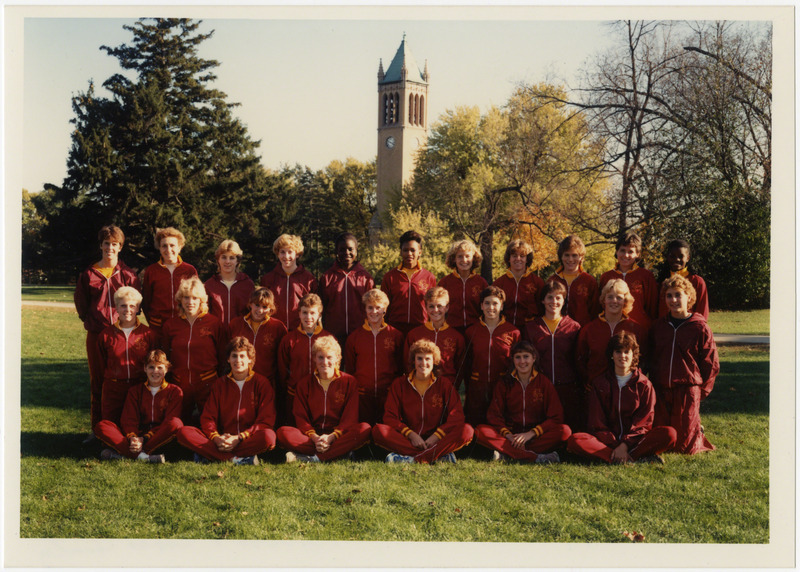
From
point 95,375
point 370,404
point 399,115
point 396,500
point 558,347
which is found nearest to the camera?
point 396,500

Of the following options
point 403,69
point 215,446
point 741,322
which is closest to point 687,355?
point 215,446

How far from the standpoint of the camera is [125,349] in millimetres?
5961

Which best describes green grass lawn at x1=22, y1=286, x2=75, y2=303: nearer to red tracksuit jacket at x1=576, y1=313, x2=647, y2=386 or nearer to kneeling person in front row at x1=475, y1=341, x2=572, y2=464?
kneeling person in front row at x1=475, y1=341, x2=572, y2=464

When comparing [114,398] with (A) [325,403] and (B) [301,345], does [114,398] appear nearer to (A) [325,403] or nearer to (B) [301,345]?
(B) [301,345]

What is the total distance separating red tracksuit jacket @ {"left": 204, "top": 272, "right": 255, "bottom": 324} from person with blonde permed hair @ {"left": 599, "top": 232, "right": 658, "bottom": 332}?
10.8ft

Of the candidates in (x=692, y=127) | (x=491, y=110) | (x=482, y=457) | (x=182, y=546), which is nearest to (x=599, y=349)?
(x=482, y=457)

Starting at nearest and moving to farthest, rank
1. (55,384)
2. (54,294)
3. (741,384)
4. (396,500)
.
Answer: (396,500) → (741,384) → (55,384) → (54,294)

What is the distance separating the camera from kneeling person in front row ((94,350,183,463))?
575 centimetres

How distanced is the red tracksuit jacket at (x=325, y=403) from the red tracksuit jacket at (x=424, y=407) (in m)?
0.31

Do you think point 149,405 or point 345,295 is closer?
point 149,405

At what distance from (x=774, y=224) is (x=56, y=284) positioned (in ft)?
62.3

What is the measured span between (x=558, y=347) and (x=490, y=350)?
0.58 m

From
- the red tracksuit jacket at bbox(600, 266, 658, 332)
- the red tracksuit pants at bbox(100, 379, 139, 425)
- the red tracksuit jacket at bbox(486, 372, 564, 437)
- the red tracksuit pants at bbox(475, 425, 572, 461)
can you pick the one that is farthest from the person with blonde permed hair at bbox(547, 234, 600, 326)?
the red tracksuit pants at bbox(100, 379, 139, 425)

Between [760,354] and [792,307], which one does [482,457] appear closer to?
[792,307]
